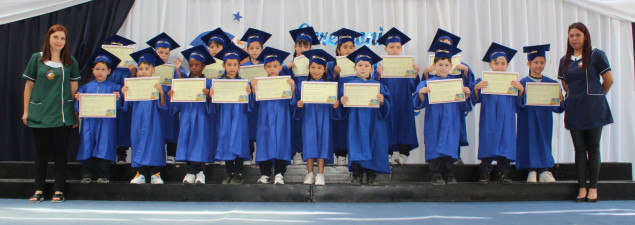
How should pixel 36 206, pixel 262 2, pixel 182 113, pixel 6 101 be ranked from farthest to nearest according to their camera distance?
pixel 262 2 → pixel 6 101 → pixel 182 113 → pixel 36 206

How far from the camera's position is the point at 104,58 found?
4.89 meters

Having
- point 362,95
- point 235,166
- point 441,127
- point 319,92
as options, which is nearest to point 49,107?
point 235,166

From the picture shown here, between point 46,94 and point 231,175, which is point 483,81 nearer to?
point 231,175

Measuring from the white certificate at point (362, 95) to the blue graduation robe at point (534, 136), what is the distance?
4.99 ft

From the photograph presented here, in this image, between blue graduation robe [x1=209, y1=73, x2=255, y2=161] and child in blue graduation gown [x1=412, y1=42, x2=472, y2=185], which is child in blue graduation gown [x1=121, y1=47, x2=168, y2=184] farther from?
child in blue graduation gown [x1=412, y1=42, x2=472, y2=185]

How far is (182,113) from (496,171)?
3.12m

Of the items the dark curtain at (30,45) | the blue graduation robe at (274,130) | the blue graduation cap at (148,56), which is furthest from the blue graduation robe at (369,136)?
the dark curtain at (30,45)

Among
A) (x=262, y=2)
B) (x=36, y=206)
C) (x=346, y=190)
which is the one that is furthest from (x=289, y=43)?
(x=36, y=206)

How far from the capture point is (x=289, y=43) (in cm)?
656

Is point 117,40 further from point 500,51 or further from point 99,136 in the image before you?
point 500,51

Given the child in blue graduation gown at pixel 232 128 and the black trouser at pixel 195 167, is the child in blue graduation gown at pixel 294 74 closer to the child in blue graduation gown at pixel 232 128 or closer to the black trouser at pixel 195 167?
the child in blue graduation gown at pixel 232 128

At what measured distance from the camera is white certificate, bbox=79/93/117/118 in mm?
4641

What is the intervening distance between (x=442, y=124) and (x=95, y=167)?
11.2ft

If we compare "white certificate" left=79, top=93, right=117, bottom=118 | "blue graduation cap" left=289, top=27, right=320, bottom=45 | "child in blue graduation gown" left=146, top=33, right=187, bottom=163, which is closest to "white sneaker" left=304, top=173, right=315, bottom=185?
"blue graduation cap" left=289, top=27, right=320, bottom=45
